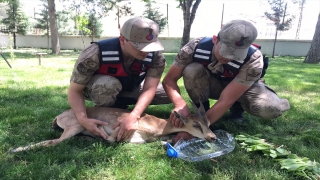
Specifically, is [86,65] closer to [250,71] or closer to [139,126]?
[139,126]

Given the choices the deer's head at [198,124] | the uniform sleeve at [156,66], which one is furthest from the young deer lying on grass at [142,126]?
the uniform sleeve at [156,66]

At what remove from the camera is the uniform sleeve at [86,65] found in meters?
3.28

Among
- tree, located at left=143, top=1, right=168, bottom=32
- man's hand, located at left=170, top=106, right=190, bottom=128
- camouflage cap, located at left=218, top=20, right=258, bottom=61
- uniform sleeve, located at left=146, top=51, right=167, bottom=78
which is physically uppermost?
tree, located at left=143, top=1, right=168, bottom=32

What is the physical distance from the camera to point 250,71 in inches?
132

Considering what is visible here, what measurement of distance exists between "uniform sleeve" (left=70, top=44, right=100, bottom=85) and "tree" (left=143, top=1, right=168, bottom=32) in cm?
2104

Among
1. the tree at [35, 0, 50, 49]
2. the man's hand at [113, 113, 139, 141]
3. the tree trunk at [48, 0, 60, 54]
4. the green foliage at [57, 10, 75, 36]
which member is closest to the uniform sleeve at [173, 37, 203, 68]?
the man's hand at [113, 113, 139, 141]

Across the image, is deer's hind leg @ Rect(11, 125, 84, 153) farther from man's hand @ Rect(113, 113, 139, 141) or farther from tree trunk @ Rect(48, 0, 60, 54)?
tree trunk @ Rect(48, 0, 60, 54)

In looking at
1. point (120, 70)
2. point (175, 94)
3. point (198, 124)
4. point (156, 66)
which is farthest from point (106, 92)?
point (198, 124)

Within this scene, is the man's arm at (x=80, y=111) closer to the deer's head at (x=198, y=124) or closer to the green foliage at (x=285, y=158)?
the deer's head at (x=198, y=124)

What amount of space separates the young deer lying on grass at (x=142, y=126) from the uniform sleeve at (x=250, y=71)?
560mm

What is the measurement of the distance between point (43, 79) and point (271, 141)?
5821mm

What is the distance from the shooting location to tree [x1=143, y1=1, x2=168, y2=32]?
2411cm

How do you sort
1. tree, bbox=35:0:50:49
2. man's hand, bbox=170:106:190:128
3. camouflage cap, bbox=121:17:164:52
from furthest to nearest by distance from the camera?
tree, bbox=35:0:50:49
man's hand, bbox=170:106:190:128
camouflage cap, bbox=121:17:164:52

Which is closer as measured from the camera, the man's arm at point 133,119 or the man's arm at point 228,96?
the man's arm at point 133,119
